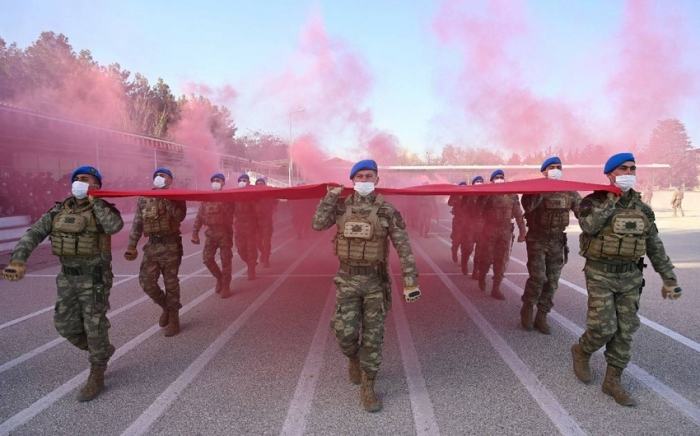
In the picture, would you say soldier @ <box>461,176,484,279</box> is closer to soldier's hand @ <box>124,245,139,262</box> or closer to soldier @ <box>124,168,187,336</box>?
soldier @ <box>124,168,187,336</box>

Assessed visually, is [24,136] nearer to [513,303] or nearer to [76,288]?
[76,288]

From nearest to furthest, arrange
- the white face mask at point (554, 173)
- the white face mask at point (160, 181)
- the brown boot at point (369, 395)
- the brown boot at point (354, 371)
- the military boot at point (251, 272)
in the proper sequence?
the brown boot at point (369, 395) → the brown boot at point (354, 371) → the white face mask at point (554, 173) → the white face mask at point (160, 181) → the military boot at point (251, 272)

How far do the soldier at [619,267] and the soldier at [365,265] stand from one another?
1695 millimetres

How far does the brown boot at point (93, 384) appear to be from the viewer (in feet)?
10.8

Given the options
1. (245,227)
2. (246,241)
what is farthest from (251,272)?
(245,227)

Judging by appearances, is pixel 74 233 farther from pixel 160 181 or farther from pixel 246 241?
pixel 246 241

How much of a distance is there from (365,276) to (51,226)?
301 cm

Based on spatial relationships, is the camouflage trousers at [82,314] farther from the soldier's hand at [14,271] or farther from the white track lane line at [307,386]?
the white track lane line at [307,386]

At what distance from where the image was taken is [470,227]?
758 centimetres

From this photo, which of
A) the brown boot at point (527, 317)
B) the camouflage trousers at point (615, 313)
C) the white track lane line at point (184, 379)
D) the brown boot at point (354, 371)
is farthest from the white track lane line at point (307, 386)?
the camouflage trousers at point (615, 313)

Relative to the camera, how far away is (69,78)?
81.9 feet

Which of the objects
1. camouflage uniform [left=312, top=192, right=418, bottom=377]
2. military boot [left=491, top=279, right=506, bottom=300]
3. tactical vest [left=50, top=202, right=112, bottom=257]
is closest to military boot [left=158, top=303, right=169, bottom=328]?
tactical vest [left=50, top=202, right=112, bottom=257]

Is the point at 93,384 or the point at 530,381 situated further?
the point at 530,381

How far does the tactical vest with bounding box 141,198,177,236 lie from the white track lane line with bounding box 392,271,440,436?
324 cm
